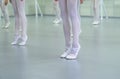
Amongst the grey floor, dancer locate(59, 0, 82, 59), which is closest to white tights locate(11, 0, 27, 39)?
the grey floor

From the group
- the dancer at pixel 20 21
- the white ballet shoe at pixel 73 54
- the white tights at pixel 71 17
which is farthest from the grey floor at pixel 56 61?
the white tights at pixel 71 17

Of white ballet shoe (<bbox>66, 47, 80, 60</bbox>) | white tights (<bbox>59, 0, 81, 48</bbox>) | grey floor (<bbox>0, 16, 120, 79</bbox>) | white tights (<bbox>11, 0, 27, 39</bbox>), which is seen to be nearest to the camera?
grey floor (<bbox>0, 16, 120, 79</bbox>)

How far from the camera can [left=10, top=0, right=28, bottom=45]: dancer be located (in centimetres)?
529

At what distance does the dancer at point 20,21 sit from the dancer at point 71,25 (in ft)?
3.99

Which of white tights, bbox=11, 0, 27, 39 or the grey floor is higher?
white tights, bbox=11, 0, 27, 39

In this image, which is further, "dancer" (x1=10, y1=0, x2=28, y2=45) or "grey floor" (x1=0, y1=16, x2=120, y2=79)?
"dancer" (x1=10, y1=0, x2=28, y2=45)

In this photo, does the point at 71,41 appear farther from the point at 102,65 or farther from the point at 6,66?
the point at 6,66

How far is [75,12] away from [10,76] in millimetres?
1300

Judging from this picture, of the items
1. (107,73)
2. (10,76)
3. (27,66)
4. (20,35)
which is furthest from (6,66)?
(20,35)

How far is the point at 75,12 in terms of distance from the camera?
4.18m

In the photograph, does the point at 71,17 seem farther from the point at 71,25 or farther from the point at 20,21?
the point at 20,21

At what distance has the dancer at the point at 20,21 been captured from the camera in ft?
17.4

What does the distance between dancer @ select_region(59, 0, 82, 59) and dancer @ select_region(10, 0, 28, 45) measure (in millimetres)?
1217

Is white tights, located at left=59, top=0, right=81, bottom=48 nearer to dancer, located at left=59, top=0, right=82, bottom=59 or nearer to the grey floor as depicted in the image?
dancer, located at left=59, top=0, right=82, bottom=59
